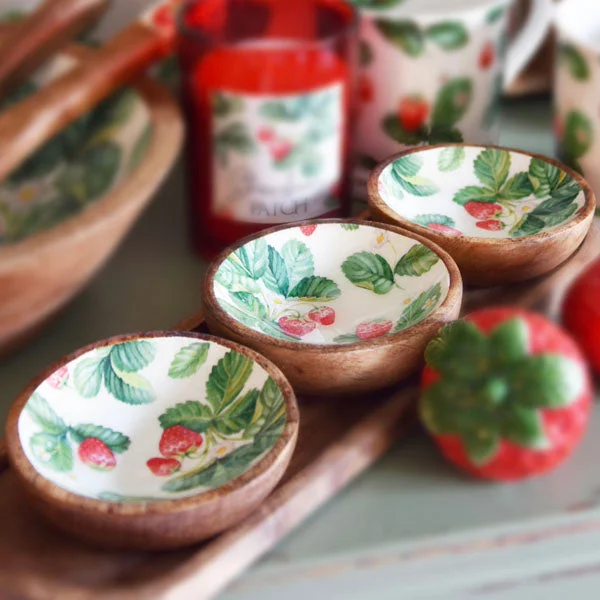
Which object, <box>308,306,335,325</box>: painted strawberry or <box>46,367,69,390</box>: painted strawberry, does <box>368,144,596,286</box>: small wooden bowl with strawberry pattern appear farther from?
<box>46,367,69,390</box>: painted strawberry

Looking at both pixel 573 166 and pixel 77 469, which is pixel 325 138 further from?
pixel 77 469

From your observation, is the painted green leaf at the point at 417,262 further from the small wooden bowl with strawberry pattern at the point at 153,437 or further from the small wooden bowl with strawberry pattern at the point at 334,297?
the small wooden bowl with strawberry pattern at the point at 153,437

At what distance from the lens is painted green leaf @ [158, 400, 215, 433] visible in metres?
0.39

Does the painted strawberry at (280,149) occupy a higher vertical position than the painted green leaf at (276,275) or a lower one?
higher

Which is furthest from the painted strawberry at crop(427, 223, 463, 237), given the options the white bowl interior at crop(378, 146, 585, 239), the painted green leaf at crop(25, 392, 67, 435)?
the painted green leaf at crop(25, 392, 67, 435)

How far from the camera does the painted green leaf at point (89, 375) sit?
15.1 inches

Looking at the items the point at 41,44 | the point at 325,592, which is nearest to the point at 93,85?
the point at 41,44

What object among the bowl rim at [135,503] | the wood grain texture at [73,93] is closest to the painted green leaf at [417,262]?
the bowl rim at [135,503]

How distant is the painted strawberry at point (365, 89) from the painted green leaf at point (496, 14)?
8cm

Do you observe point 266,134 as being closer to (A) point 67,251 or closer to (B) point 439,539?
(A) point 67,251

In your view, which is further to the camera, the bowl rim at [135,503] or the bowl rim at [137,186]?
the bowl rim at [137,186]

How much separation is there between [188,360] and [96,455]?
5cm

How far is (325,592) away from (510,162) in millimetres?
274

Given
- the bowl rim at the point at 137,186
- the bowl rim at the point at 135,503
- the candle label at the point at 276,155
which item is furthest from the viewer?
the candle label at the point at 276,155
